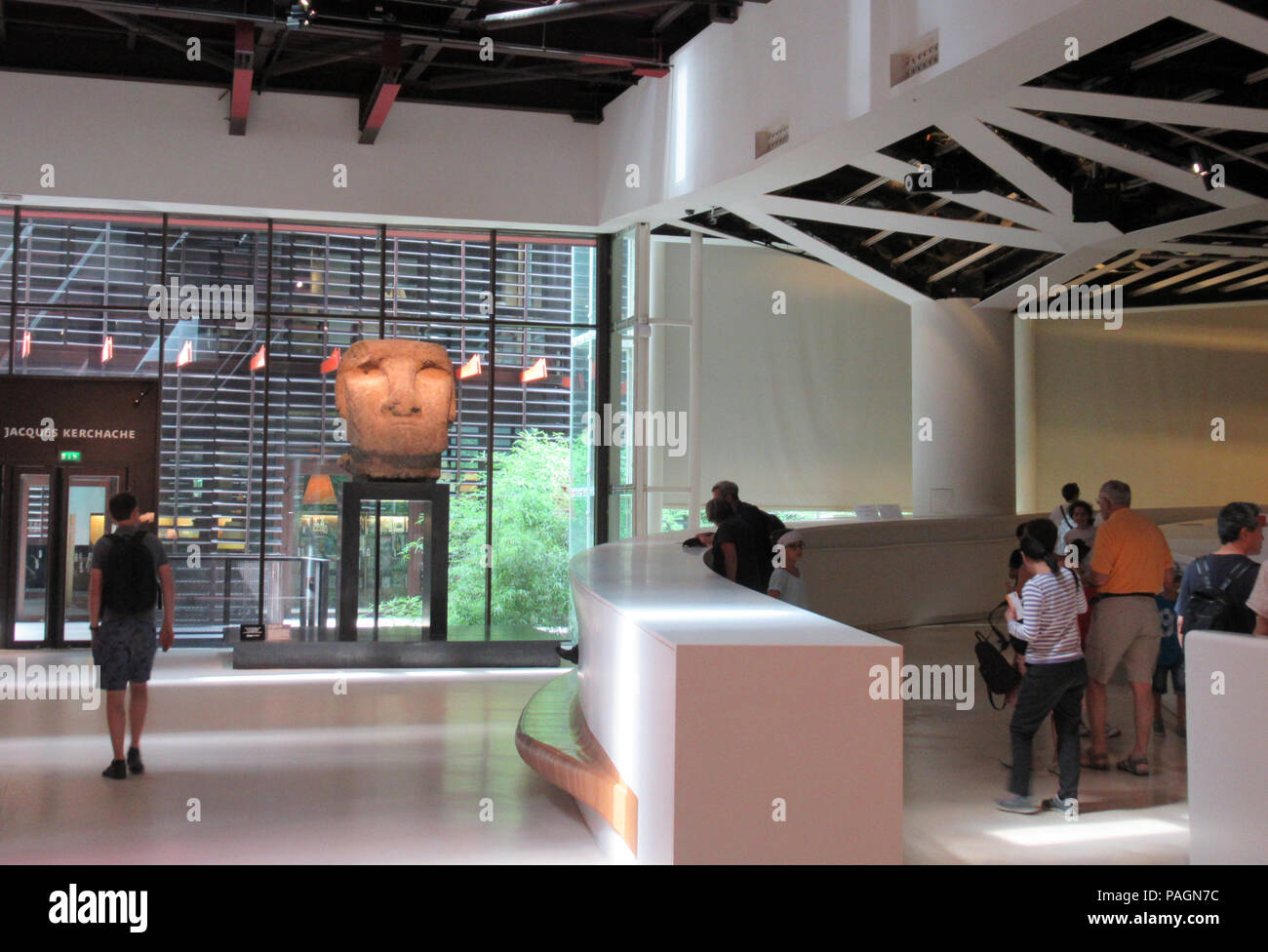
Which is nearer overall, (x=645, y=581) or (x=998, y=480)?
(x=645, y=581)

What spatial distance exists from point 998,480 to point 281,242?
33.2ft

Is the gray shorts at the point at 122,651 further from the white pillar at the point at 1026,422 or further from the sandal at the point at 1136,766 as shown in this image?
the white pillar at the point at 1026,422

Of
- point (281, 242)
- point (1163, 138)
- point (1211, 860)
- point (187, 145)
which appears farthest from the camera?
point (281, 242)

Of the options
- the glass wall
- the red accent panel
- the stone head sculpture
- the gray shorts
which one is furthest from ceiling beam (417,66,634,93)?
the gray shorts

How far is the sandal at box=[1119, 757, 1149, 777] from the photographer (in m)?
7.10

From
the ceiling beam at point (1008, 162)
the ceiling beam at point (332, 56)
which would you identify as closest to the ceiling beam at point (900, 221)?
the ceiling beam at point (1008, 162)

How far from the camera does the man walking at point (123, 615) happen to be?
24.1 ft

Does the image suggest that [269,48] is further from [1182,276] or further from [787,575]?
[1182,276]

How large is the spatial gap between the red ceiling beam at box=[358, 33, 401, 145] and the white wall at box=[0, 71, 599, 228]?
1.34 feet

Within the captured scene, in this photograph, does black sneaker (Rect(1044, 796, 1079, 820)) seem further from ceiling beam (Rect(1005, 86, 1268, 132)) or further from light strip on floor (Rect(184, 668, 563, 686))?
light strip on floor (Rect(184, 668, 563, 686))

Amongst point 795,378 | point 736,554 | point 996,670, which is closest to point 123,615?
point 736,554

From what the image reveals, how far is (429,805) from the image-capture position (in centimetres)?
670
